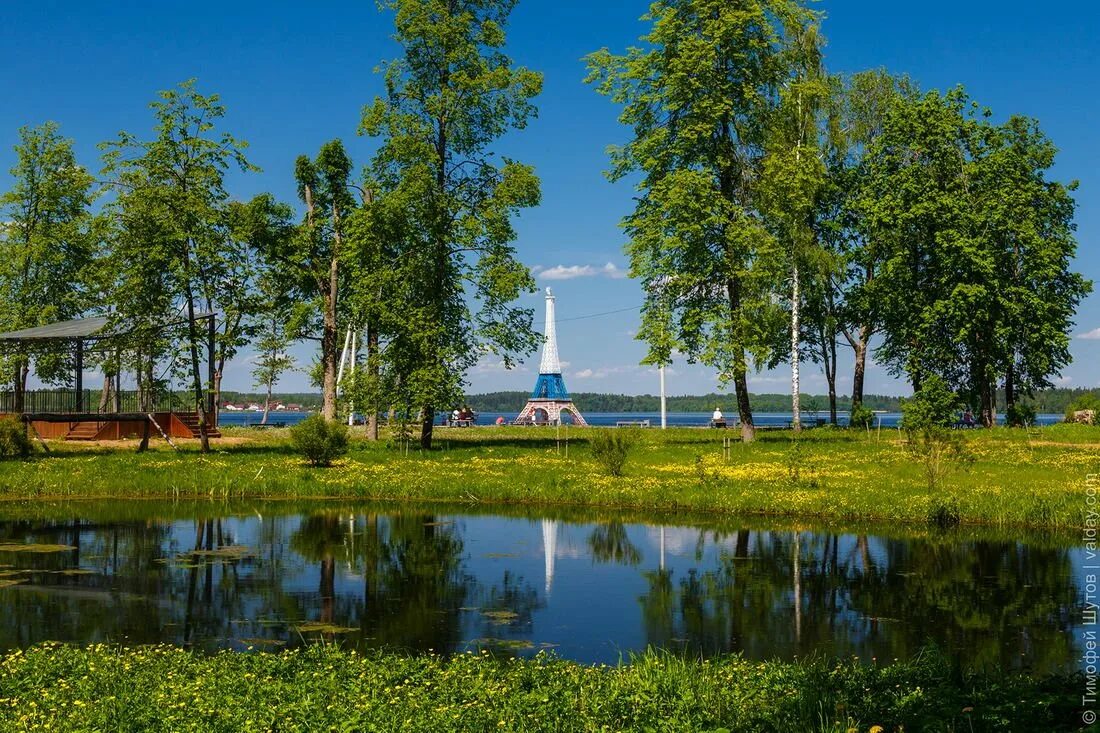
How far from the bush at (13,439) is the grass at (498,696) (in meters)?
24.0

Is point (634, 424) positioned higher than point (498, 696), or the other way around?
point (634, 424)

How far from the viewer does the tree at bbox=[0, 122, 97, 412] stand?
49656 millimetres

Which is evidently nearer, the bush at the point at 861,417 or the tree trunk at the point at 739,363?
the tree trunk at the point at 739,363

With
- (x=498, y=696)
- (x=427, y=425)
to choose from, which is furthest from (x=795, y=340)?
(x=498, y=696)

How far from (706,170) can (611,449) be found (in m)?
15.5

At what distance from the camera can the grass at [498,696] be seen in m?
7.67

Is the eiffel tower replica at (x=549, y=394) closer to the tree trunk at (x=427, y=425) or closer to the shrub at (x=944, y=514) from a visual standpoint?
the tree trunk at (x=427, y=425)

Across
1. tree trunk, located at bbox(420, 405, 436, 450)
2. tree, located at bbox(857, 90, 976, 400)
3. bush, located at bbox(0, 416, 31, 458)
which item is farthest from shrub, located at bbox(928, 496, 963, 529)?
bush, located at bbox(0, 416, 31, 458)

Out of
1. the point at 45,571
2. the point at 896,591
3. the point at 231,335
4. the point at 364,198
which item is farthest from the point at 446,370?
the point at 896,591

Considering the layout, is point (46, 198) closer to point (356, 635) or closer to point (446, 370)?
point (446, 370)

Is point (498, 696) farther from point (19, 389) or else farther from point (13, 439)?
point (19, 389)

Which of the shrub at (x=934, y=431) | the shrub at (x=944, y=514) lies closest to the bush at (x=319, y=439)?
the shrub at (x=934, y=431)

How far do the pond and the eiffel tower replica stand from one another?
229 ft

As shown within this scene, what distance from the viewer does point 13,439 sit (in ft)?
103
